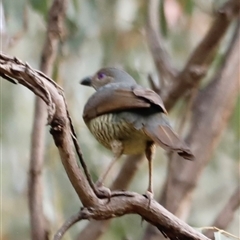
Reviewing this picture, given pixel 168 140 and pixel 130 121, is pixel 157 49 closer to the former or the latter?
pixel 130 121

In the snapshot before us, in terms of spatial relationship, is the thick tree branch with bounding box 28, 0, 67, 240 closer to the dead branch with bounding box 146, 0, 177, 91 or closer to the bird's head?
the bird's head

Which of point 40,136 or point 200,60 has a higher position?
point 200,60

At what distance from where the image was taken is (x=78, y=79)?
321cm

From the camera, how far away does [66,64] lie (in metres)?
3.20

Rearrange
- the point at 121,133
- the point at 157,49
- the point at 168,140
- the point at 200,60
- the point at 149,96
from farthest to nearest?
the point at 157,49, the point at 200,60, the point at 121,133, the point at 149,96, the point at 168,140

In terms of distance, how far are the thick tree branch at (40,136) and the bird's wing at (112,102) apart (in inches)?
9.5

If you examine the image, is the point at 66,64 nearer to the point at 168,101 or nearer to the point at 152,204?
the point at 168,101

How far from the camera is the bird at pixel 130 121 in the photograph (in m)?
1.71

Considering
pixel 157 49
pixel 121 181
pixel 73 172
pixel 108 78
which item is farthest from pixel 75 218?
pixel 157 49

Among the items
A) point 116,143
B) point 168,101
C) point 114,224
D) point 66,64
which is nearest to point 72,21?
point 66,64

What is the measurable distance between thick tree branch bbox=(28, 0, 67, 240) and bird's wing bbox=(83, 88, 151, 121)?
241 mm

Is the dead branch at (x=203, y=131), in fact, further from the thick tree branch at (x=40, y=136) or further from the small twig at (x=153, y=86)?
the thick tree branch at (x=40, y=136)

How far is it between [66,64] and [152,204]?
5.71 ft

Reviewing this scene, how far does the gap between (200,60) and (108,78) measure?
404mm
